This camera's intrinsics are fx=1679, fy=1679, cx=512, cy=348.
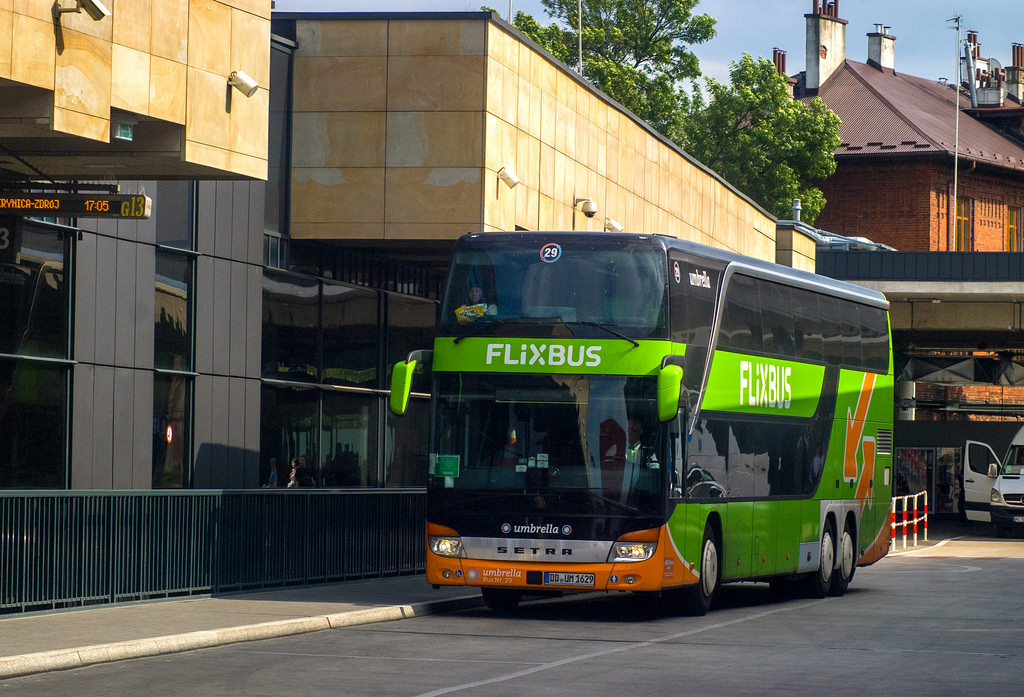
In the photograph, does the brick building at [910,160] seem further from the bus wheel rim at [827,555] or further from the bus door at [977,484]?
the bus wheel rim at [827,555]

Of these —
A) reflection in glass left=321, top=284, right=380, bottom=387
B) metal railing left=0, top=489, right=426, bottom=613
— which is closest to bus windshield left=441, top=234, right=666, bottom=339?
metal railing left=0, top=489, right=426, bottom=613

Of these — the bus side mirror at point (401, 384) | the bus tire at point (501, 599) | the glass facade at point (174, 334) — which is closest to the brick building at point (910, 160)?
the glass facade at point (174, 334)

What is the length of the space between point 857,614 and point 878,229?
4933 cm

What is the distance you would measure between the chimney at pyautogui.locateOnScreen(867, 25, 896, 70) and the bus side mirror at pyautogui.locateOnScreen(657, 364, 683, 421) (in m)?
60.8

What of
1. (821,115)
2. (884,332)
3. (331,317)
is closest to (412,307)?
(331,317)

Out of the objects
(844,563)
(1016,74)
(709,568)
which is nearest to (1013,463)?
(844,563)

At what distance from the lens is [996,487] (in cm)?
3859

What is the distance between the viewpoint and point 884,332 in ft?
76.4

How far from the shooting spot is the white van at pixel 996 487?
38219mm

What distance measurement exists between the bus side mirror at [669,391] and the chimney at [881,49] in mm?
60790

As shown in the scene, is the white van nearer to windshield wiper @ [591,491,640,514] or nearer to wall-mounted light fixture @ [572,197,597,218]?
wall-mounted light fixture @ [572,197,597,218]

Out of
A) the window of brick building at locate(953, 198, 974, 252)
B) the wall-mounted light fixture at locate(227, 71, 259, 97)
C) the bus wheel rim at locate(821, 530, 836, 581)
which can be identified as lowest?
the bus wheel rim at locate(821, 530, 836, 581)

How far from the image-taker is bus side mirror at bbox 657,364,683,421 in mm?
15961

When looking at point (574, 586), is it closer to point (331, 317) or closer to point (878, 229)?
point (331, 317)
